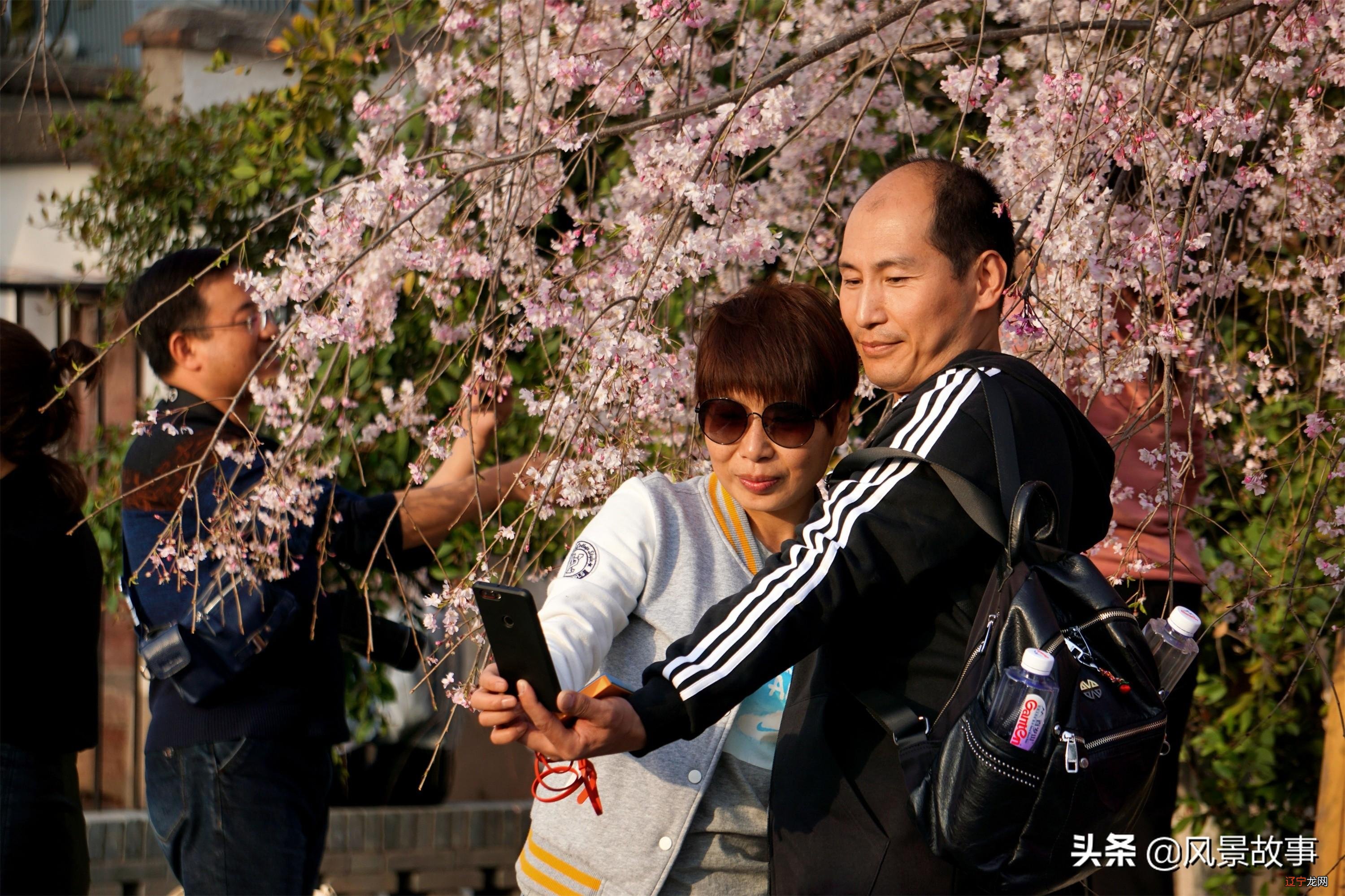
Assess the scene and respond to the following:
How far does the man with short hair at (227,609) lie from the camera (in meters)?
2.75

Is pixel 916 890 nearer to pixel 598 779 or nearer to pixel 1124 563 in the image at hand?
pixel 598 779

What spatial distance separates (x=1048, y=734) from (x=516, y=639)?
557 millimetres

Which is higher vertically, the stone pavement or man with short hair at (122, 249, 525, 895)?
man with short hair at (122, 249, 525, 895)

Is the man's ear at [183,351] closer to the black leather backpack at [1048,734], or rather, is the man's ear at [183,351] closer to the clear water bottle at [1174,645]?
the black leather backpack at [1048,734]

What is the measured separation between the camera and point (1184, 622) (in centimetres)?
158

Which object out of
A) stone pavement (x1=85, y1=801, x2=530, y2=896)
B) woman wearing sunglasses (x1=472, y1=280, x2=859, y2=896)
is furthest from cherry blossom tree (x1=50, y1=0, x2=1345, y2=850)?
stone pavement (x1=85, y1=801, x2=530, y2=896)

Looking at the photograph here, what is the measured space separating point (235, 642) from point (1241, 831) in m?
2.97

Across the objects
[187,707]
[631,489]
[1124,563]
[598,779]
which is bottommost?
[187,707]

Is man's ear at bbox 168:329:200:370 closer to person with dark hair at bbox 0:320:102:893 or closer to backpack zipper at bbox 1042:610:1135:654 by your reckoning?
person with dark hair at bbox 0:320:102:893

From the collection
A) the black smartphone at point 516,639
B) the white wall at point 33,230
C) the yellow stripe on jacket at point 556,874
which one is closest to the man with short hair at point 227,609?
the yellow stripe on jacket at point 556,874

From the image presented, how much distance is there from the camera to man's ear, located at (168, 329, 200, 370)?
121 inches

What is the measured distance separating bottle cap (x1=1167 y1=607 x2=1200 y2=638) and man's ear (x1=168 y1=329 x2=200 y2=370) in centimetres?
227

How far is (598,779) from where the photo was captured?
1979mm

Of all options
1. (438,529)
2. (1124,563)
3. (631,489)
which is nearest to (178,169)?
(438,529)
